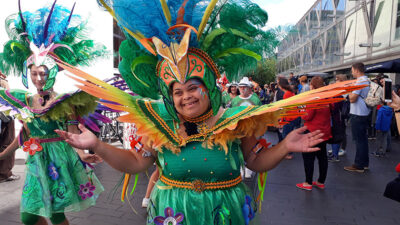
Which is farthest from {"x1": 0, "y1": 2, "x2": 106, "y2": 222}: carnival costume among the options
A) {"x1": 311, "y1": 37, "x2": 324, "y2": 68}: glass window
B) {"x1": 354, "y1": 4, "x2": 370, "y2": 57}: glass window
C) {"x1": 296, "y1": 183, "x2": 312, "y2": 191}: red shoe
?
{"x1": 311, "y1": 37, "x2": 324, "y2": 68}: glass window

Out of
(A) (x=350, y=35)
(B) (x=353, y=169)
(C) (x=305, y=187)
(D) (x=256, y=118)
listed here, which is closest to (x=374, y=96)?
(B) (x=353, y=169)

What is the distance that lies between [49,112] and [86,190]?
0.86 meters

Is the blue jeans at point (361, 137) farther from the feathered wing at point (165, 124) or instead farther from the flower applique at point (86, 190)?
the flower applique at point (86, 190)

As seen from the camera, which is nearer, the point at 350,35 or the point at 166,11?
the point at 166,11

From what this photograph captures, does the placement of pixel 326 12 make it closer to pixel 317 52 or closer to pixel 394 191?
pixel 317 52

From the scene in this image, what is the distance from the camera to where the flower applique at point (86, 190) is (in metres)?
2.81

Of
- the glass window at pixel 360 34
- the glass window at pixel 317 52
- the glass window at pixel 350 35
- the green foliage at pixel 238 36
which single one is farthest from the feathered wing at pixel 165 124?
the glass window at pixel 317 52

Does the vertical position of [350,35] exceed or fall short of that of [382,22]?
it exceeds it

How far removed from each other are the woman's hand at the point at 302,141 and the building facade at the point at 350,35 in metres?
5.56

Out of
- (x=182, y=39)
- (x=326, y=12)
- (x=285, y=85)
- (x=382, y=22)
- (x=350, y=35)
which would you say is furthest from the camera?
(x=326, y=12)

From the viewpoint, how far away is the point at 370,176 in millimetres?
5352

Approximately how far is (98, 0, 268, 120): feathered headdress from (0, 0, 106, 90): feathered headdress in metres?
1.52

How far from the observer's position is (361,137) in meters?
5.40

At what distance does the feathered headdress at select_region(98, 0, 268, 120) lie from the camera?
161 centimetres
